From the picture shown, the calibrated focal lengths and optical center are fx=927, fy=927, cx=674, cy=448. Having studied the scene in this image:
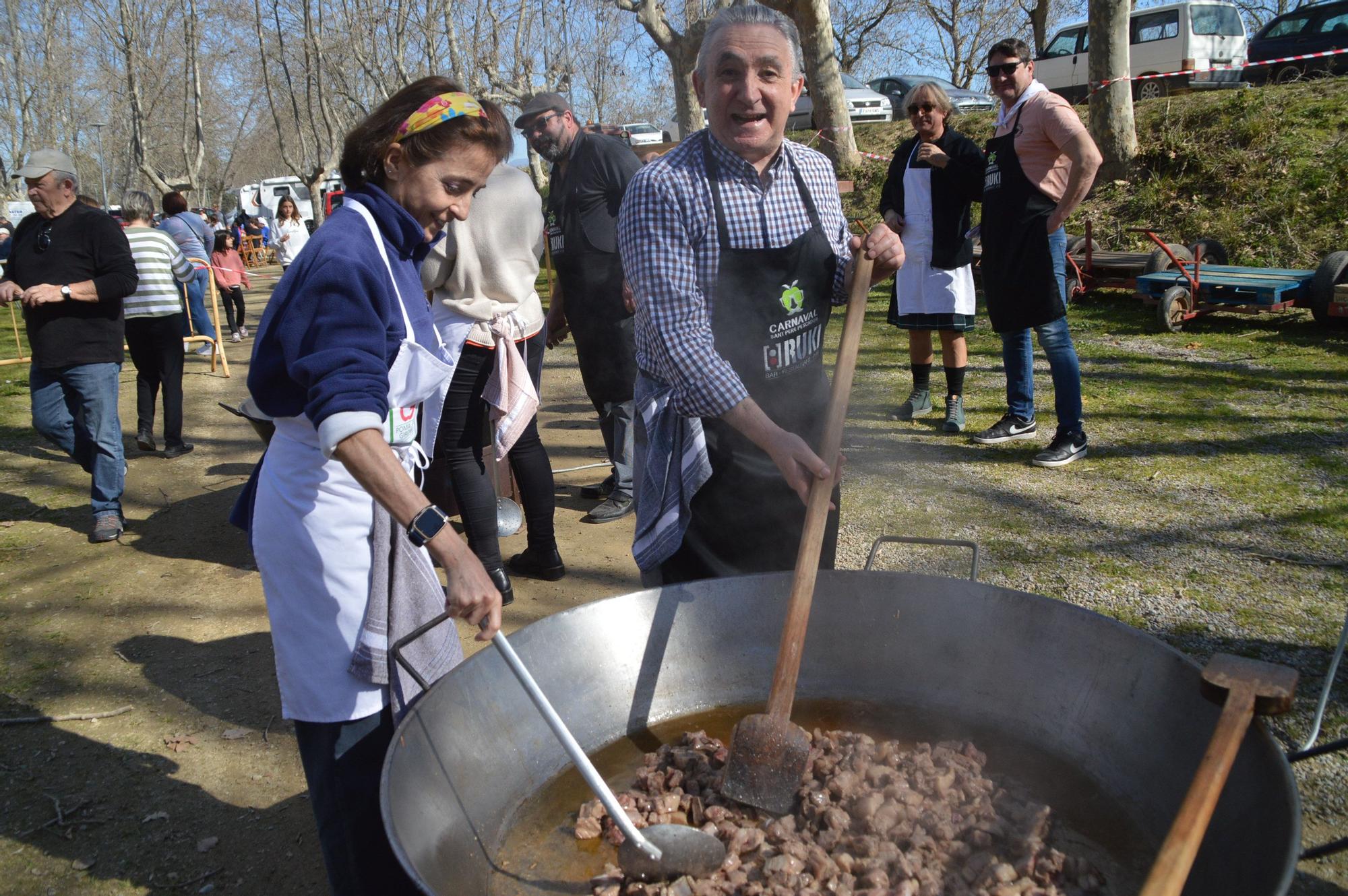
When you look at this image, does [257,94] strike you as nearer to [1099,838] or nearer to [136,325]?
[136,325]

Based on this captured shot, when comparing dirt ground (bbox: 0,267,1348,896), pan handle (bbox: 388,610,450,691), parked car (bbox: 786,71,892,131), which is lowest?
dirt ground (bbox: 0,267,1348,896)

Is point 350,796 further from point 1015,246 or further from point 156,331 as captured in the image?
point 156,331

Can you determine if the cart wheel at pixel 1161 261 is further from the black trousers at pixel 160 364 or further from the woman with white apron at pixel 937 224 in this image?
the black trousers at pixel 160 364

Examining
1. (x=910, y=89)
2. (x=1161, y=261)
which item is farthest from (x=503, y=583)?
(x=910, y=89)

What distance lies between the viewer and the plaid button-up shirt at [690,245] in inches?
82.6

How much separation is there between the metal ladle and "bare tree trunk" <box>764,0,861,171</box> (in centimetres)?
1181

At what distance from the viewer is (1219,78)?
50.9 feet

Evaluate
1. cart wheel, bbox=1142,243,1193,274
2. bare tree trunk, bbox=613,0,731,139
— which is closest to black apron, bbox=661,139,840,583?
cart wheel, bbox=1142,243,1193,274

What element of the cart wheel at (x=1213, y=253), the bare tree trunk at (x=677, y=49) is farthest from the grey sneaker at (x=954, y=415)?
the bare tree trunk at (x=677, y=49)

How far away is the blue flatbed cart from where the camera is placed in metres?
7.39

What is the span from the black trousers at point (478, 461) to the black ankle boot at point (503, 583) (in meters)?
0.05

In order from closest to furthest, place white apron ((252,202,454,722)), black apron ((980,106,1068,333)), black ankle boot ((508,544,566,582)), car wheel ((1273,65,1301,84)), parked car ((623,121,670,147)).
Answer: white apron ((252,202,454,722)), black ankle boot ((508,544,566,582)), black apron ((980,106,1068,333)), car wheel ((1273,65,1301,84)), parked car ((623,121,670,147))

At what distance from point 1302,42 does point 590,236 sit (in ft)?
51.3

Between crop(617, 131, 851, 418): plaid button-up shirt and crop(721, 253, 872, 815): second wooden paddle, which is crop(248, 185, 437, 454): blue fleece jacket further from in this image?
crop(721, 253, 872, 815): second wooden paddle
